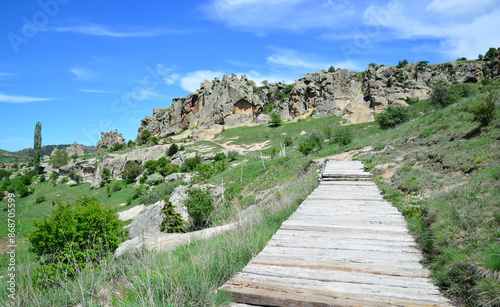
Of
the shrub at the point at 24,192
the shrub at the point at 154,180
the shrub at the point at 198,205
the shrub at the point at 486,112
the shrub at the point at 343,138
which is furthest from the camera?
the shrub at the point at 24,192

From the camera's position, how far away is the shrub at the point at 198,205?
1352 cm

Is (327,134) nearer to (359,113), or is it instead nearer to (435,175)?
(359,113)

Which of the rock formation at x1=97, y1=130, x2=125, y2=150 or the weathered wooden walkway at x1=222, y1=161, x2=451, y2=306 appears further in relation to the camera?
the rock formation at x1=97, y1=130, x2=125, y2=150

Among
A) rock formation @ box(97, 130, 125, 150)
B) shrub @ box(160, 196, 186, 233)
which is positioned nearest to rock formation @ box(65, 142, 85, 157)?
rock formation @ box(97, 130, 125, 150)

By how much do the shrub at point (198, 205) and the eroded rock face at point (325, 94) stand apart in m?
39.4

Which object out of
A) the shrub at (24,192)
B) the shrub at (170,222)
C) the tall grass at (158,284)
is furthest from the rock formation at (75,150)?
the tall grass at (158,284)

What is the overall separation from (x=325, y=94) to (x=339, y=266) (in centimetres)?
6212

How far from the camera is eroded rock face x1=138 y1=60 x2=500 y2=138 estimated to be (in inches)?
2007

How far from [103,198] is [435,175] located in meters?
42.4

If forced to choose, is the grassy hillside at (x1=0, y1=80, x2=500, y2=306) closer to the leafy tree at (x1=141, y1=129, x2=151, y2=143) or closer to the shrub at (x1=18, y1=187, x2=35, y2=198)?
the shrub at (x1=18, y1=187, x2=35, y2=198)

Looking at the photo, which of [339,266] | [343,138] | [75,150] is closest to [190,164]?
[343,138]

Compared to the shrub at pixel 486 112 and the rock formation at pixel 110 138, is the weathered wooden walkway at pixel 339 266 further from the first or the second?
the rock formation at pixel 110 138

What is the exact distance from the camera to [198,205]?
1352 cm

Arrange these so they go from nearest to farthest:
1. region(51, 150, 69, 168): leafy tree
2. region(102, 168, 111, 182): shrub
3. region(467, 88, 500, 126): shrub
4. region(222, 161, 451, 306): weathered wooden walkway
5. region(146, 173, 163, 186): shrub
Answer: region(222, 161, 451, 306): weathered wooden walkway → region(467, 88, 500, 126): shrub → region(146, 173, 163, 186): shrub → region(102, 168, 111, 182): shrub → region(51, 150, 69, 168): leafy tree
